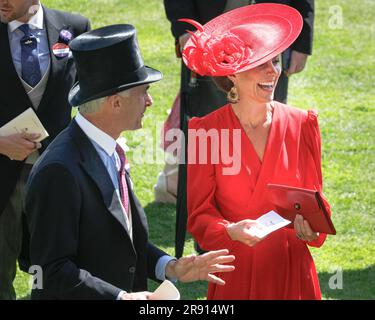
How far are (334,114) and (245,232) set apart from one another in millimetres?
6714

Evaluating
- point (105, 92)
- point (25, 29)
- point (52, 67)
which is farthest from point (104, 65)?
point (25, 29)

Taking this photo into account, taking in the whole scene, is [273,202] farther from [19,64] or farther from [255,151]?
[19,64]

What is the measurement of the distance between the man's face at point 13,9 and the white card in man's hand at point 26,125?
610mm

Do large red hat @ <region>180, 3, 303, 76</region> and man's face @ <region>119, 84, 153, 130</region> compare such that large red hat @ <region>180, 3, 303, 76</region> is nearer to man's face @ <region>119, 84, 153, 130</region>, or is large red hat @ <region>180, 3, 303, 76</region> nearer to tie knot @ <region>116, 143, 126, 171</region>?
man's face @ <region>119, 84, 153, 130</region>

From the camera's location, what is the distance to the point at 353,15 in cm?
1512

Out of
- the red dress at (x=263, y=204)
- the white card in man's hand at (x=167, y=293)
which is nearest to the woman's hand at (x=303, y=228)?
the red dress at (x=263, y=204)

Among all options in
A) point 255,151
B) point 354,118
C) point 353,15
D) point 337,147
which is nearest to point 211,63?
point 255,151

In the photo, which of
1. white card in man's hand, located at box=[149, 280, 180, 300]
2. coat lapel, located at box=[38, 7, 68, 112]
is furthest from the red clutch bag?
coat lapel, located at box=[38, 7, 68, 112]

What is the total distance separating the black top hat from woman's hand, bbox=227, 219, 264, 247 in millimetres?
871

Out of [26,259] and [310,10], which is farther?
[310,10]

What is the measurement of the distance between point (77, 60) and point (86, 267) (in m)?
0.97

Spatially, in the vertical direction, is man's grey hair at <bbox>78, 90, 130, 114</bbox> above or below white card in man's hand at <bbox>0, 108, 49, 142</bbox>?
above

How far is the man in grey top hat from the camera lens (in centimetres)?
440

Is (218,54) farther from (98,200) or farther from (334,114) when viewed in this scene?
(334,114)
